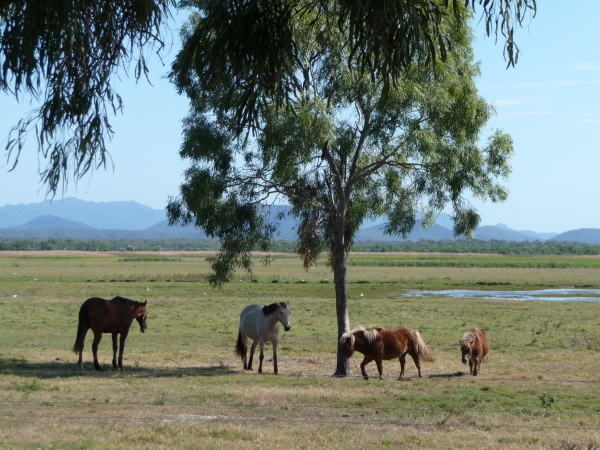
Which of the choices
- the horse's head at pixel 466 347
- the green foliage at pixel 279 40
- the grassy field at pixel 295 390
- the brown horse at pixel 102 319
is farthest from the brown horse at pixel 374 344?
the green foliage at pixel 279 40

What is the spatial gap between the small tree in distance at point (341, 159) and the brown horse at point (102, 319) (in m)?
2.44

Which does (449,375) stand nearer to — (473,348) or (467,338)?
(473,348)

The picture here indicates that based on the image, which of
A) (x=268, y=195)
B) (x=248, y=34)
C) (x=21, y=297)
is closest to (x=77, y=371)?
(x=268, y=195)

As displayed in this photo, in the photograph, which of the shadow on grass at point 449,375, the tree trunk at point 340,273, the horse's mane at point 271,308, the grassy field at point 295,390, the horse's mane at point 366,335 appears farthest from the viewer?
the tree trunk at point 340,273

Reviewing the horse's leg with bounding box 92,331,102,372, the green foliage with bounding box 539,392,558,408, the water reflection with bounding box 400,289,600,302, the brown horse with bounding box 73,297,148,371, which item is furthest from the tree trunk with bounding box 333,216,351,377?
the water reflection with bounding box 400,289,600,302

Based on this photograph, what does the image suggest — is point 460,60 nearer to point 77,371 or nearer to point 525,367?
point 525,367

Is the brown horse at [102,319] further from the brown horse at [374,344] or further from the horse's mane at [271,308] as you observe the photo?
the brown horse at [374,344]

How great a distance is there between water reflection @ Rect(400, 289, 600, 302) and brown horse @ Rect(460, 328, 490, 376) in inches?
1136

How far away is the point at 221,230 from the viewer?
18.8 m

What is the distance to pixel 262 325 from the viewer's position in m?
18.1

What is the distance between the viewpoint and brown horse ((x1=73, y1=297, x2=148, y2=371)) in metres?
17.3

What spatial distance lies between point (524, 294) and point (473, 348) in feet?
115

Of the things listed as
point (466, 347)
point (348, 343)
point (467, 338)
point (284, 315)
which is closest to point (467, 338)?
point (467, 338)

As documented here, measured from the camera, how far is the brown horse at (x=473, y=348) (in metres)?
16.3
